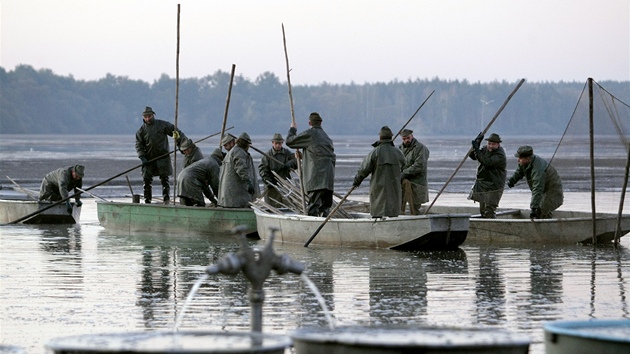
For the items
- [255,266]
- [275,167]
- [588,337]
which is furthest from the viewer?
[275,167]

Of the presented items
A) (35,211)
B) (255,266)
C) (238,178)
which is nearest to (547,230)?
(238,178)

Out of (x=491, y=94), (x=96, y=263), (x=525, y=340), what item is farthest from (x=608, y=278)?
(x=491, y=94)

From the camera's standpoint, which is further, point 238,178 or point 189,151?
point 189,151

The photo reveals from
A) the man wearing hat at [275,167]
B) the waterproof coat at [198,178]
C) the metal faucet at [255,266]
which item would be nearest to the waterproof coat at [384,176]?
the man wearing hat at [275,167]

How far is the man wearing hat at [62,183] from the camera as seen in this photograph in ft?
65.5

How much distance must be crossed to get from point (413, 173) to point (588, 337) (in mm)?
11184

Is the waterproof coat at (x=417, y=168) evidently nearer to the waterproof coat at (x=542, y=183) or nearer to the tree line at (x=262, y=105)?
the waterproof coat at (x=542, y=183)

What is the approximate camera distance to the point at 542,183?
54.0 feet

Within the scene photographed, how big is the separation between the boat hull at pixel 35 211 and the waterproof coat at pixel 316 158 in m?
5.15

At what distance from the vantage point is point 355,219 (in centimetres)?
1599

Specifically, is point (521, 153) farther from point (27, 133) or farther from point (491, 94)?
point (491, 94)

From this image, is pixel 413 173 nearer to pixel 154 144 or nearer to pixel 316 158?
pixel 316 158

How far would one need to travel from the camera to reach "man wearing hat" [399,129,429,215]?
687 inches

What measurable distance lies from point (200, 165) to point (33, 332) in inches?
357
